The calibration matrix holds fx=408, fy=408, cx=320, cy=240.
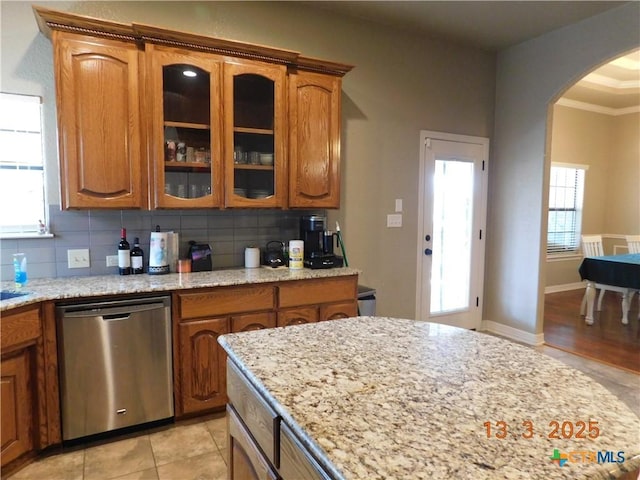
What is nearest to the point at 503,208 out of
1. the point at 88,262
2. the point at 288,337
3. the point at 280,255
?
the point at 280,255

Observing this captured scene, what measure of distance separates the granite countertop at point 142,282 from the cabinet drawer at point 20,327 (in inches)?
2.2

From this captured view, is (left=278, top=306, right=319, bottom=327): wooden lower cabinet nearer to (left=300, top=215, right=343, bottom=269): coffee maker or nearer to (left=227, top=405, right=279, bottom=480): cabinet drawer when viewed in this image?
(left=300, top=215, right=343, bottom=269): coffee maker

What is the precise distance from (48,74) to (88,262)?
48.0 inches

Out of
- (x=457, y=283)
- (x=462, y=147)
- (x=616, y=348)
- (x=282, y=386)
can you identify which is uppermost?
(x=462, y=147)

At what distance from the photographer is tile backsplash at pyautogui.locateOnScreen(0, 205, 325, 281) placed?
260cm

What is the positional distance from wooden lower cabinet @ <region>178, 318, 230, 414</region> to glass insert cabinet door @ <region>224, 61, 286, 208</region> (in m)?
0.84

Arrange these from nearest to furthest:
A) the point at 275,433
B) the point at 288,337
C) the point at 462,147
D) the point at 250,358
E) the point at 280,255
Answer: the point at 275,433
the point at 250,358
the point at 288,337
the point at 280,255
the point at 462,147

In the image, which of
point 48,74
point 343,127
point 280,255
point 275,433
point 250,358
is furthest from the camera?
point 343,127

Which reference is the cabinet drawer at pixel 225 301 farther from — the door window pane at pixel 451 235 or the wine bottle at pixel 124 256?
the door window pane at pixel 451 235

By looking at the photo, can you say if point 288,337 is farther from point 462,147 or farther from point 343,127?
point 462,147

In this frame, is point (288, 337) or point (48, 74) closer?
point (288, 337)

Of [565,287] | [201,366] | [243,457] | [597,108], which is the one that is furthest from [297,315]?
[597,108]

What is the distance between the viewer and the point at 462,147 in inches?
164

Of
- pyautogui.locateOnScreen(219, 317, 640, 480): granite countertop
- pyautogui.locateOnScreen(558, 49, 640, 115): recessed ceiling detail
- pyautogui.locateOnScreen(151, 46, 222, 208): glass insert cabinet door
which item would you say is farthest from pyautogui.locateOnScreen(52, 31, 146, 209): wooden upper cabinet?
pyautogui.locateOnScreen(558, 49, 640, 115): recessed ceiling detail
